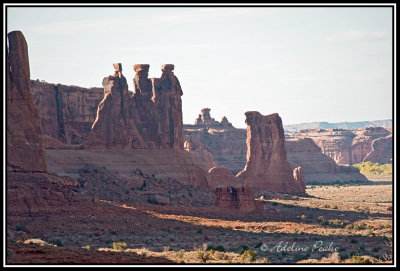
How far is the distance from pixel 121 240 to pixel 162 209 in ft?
53.6

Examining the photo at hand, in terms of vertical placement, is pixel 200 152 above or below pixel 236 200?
above

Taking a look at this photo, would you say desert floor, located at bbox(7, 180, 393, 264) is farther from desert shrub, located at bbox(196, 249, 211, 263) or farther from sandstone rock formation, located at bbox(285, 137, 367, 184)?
sandstone rock formation, located at bbox(285, 137, 367, 184)

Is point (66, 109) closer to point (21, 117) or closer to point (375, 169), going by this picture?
point (21, 117)

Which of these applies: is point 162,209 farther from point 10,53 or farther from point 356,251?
point 356,251

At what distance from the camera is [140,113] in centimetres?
8719

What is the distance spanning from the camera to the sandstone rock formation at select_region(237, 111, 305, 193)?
103 meters

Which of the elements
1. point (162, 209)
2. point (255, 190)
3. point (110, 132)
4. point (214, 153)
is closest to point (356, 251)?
point (162, 209)

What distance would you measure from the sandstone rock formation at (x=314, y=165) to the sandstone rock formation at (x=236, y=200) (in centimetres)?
7607

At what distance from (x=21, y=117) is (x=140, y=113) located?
32898mm

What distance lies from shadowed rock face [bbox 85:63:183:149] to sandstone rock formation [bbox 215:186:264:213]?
15.4 meters

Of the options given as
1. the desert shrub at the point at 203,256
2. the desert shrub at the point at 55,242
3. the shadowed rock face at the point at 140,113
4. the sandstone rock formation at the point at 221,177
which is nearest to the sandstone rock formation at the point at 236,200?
the shadowed rock face at the point at 140,113

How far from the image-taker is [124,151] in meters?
81.2

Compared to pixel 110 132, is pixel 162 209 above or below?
below

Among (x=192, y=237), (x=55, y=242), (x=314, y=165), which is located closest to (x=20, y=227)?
(x=55, y=242)
